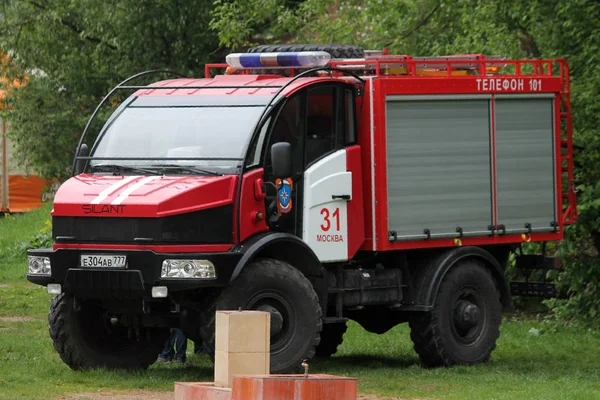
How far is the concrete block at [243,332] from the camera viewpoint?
10117mm

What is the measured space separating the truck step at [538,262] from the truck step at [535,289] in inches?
9.8

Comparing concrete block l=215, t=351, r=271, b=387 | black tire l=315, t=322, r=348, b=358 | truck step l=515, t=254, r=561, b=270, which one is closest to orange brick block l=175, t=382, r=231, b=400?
concrete block l=215, t=351, r=271, b=387

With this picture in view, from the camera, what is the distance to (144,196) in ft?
38.4

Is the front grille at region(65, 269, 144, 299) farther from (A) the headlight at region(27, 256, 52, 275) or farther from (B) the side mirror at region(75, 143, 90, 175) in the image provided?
(B) the side mirror at region(75, 143, 90, 175)

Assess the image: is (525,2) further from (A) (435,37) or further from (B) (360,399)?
(B) (360,399)

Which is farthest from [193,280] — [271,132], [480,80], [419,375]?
[480,80]

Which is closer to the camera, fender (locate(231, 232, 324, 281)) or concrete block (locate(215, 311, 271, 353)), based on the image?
concrete block (locate(215, 311, 271, 353))

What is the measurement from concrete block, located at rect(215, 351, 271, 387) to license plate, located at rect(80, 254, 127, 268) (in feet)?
6.00

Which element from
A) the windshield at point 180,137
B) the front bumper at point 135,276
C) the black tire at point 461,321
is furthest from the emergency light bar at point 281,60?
the black tire at point 461,321

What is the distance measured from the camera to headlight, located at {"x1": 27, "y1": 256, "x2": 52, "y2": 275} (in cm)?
1221

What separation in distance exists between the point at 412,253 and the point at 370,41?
8317 millimetres

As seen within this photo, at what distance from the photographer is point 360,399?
1135 cm

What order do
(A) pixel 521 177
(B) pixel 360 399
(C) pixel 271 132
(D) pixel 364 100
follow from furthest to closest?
(A) pixel 521 177
(D) pixel 364 100
(C) pixel 271 132
(B) pixel 360 399

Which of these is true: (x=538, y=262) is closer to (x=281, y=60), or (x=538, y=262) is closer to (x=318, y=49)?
(x=318, y=49)
